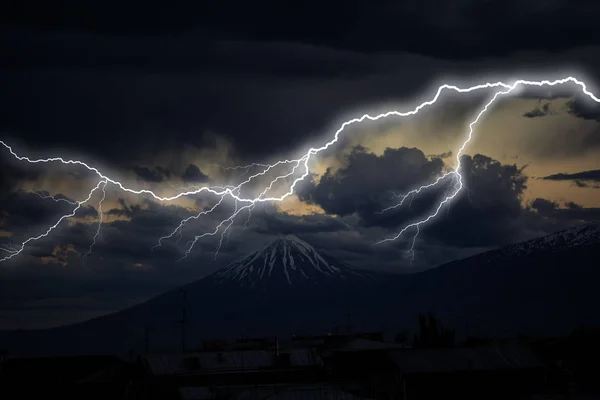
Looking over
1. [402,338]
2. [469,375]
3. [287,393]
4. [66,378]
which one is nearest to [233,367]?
[66,378]

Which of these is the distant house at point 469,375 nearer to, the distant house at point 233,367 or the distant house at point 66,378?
the distant house at point 233,367

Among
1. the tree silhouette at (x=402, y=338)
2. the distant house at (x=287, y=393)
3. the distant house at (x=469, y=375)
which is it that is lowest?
the distant house at (x=287, y=393)

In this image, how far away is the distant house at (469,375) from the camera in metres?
75.3

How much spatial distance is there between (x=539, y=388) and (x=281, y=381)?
1577 cm

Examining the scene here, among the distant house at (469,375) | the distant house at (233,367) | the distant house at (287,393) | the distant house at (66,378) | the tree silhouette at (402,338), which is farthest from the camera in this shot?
the tree silhouette at (402,338)

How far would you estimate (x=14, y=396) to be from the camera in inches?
2982

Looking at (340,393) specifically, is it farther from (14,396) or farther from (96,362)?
(96,362)

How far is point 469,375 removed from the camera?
249ft

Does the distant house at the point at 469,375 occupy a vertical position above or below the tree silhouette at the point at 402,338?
below

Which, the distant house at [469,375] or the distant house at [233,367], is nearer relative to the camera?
the distant house at [233,367]

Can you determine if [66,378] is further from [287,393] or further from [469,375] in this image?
[469,375]

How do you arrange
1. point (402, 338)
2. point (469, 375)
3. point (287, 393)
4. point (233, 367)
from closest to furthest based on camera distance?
point (287, 393)
point (469, 375)
point (233, 367)
point (402, 338)

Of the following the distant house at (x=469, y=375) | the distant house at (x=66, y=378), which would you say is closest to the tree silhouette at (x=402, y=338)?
the distant house at (x=469, y=375)

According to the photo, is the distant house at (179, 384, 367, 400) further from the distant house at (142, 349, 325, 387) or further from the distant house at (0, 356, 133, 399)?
the distant house at (0, 356, 133, 399)
